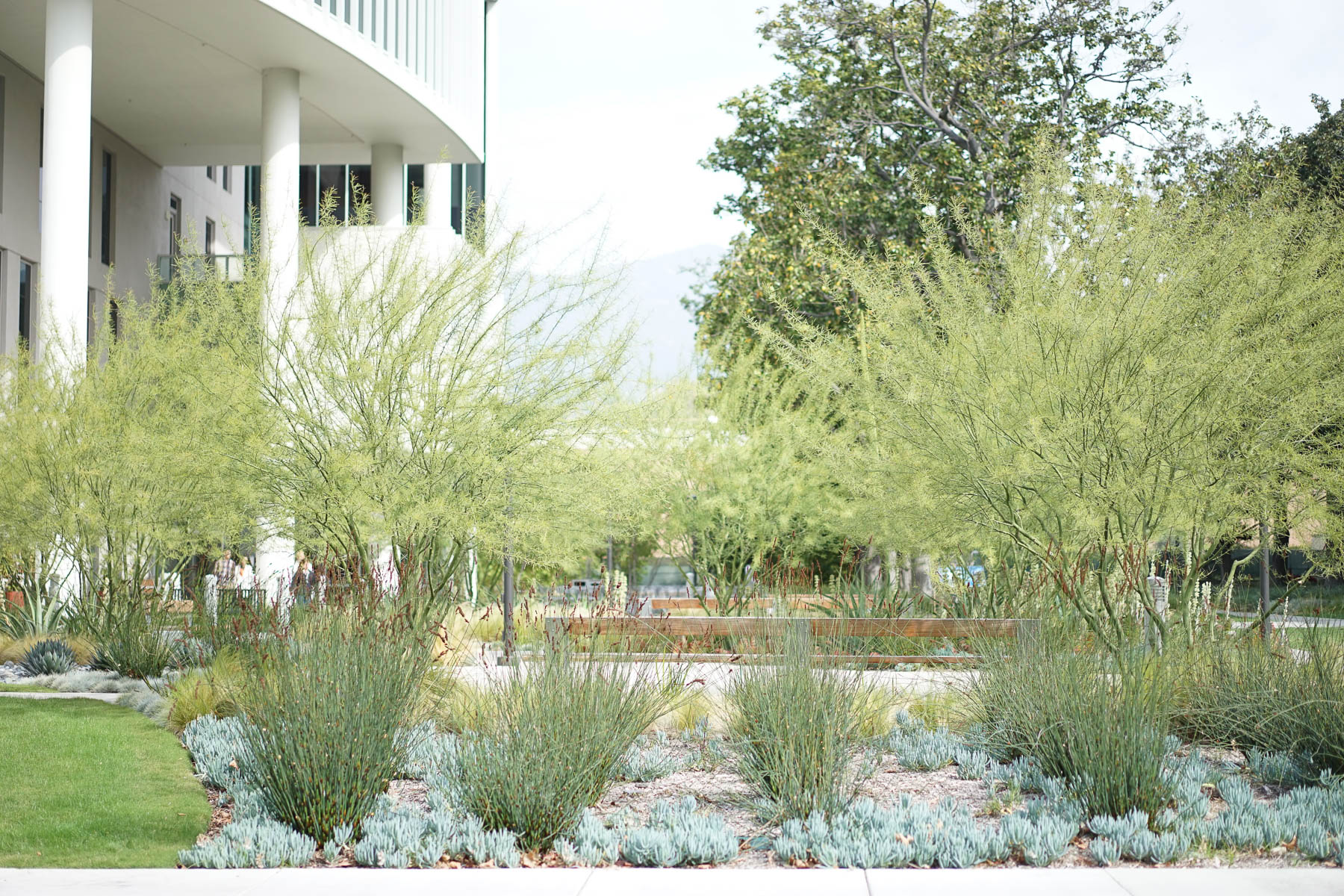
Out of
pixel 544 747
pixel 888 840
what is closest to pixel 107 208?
pixel 544 747

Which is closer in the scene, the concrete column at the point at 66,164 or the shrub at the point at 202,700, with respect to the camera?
the shrub at the point at 202,700

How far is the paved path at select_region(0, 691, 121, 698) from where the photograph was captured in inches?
443

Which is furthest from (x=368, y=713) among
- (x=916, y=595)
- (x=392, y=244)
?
(x=916, y=595)

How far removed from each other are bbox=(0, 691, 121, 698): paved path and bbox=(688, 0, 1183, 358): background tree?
12.3 meters

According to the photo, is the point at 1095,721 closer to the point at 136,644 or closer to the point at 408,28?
the point at 136,644

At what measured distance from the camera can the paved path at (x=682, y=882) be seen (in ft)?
17.4

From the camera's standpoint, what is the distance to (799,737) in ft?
21.4

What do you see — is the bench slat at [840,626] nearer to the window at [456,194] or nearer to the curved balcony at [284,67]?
the curved balcony at [284,67]

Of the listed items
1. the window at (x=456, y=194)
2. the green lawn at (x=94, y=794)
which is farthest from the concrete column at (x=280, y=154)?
the window at (x=456, y=194)

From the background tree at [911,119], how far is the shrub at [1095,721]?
14.7 metres

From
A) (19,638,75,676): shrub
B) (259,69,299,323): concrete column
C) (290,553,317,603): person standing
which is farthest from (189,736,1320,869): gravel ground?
(259,69,299,323): concrete column

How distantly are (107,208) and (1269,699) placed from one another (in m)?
27.5

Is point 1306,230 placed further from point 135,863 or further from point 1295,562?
point 1295,562

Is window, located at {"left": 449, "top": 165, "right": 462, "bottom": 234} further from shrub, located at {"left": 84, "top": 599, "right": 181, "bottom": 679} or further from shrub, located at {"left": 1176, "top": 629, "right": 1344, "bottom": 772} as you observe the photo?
shrub, located at {"left": 1176, "top": 629, "right": 1344, "bottom": 772}
